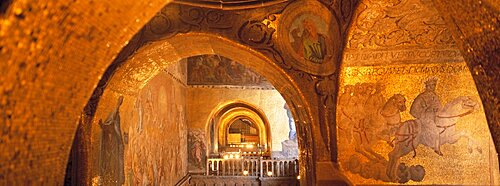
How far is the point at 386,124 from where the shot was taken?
7.79m

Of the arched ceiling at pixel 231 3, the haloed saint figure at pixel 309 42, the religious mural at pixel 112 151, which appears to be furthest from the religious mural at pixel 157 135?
the haloed saint figure at pixel 309 42

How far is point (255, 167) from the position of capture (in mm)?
16984

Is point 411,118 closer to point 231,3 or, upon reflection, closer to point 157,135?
point 231,3

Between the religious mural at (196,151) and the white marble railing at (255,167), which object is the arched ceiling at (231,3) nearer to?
the white marble railing at (255,167)

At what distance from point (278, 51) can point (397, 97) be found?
7.13ft

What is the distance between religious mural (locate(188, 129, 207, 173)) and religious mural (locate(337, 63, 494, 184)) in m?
9.70

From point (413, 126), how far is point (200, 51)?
3.91 m

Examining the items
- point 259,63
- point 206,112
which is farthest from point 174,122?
point 259,63

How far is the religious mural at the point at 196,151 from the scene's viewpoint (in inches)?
Result: 659

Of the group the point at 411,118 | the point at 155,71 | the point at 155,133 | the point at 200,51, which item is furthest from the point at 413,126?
the point at 155,133

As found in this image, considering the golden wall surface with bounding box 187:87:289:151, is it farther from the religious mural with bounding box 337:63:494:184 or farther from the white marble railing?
the religious mural with bounding box 337:63:494:184

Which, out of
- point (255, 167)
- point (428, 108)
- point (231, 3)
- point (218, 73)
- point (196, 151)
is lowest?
point (255, 167)

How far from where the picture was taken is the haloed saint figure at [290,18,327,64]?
688 centimetres

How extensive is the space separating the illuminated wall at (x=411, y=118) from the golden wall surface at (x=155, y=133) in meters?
3.89
